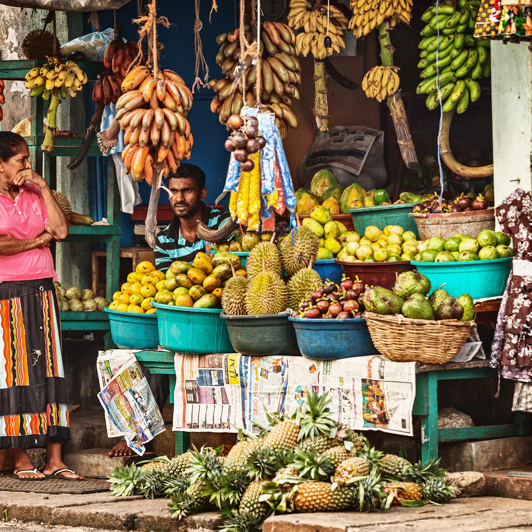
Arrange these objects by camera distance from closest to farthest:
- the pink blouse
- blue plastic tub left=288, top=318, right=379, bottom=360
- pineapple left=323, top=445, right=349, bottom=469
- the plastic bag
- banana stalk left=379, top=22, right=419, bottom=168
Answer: pineapple left=323, top=445, right=349, bottom=469 → blue plastic tub left=288, top=318, right=379, bottom=360 → the pink blouse → banana stalk left=379, top=22, right=419, bottom=168 → the plastic bag

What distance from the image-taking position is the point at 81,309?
23.1 ft

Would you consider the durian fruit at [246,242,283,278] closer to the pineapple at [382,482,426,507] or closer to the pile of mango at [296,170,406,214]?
the pile of mango at [296,170,406,214]

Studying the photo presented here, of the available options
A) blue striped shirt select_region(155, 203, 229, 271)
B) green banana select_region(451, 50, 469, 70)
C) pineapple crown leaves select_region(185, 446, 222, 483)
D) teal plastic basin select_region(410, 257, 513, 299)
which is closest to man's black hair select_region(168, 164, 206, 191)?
blue striped shirt select_region(155, 203, 229, 271)

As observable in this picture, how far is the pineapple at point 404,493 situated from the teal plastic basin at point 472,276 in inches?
48.7

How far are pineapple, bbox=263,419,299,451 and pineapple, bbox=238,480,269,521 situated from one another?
22 cm

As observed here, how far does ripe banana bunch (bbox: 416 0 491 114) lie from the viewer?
577 cm

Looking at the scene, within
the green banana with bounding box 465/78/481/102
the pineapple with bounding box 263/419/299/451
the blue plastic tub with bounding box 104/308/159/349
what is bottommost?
the pineapple with bounding box 263/419/299/451

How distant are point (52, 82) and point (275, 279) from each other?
108 inches

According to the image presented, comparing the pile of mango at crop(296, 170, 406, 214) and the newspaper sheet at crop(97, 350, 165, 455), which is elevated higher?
the pile of mango at crop(296, 170, 406, 214)

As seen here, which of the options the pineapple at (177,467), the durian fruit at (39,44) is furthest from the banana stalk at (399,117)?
the durian fruit at (39,44)

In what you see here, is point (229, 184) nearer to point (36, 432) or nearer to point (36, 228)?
point (36, 228)

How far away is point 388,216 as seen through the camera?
19.5 ft

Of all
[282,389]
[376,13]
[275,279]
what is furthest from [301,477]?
[376,13]

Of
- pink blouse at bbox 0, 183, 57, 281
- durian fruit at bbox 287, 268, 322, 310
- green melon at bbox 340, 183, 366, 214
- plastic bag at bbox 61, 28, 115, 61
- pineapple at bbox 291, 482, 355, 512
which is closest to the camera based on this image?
pineapple at bbox 291, 482, 355, 512
